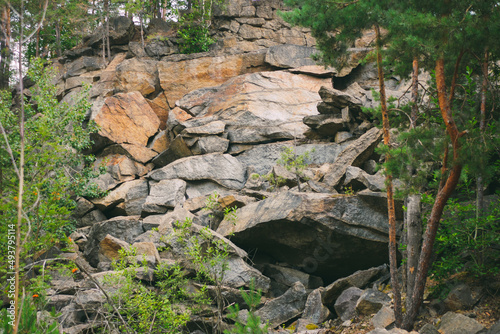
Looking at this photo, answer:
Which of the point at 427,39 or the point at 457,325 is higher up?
the point at 427,39

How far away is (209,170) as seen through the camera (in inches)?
631

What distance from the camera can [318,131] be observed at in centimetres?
1641

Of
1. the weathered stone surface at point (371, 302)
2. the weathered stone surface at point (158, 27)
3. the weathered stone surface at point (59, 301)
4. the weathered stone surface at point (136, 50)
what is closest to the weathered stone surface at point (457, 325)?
the weathered stone surface at point (371, 302)

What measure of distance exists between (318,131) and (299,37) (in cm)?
1061

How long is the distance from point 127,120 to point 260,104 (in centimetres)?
638

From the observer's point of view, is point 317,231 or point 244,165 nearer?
point 317,231

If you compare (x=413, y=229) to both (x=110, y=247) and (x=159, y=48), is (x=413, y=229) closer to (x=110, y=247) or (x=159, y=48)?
(x=110, y=247)

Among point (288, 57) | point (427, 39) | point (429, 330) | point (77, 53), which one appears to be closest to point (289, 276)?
point (429, 330)

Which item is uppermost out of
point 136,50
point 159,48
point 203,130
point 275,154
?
point 159,48

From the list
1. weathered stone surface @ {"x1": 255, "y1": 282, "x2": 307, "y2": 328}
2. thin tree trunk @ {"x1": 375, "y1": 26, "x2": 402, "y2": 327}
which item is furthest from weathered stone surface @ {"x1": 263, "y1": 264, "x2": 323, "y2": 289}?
thin tree trunk @ {"x1": 375, "y1": 26, "x2": 402, "y2": 327}

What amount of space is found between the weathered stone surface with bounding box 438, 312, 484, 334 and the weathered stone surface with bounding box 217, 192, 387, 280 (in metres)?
3.26

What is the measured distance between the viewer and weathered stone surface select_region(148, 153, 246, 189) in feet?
51.9

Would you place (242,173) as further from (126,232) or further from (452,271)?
(452,271)

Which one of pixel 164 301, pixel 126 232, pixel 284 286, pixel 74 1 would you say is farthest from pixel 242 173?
pixel 74 1
